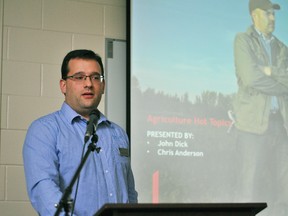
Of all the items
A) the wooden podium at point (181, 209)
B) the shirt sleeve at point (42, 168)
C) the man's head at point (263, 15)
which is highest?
Result: the man's head at point (263, 15)

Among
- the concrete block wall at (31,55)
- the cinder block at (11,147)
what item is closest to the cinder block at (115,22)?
the concrete block wall at (31,55)

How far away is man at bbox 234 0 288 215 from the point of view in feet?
14.6

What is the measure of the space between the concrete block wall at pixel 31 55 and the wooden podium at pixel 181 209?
5.99 feet

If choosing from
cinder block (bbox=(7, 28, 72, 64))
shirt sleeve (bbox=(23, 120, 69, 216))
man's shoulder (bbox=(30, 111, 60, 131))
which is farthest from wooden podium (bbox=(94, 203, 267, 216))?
cinder block (bbox=(7, 28, 72, 64))

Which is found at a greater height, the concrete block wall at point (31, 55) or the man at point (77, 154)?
the concrete block wall at point (31, 55)

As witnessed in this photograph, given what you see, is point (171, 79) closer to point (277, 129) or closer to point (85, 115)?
point (277, 129)

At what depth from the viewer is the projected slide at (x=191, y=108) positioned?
4.16 metres

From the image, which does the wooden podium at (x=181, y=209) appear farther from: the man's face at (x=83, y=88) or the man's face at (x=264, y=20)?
the man's face at (x=264, y=20)

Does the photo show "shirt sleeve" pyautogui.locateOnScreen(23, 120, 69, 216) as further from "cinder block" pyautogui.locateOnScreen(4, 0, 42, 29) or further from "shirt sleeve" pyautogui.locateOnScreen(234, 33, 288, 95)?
"shirt sleeve" pyautogui.locateOnScreen(234, 33, 288, 95)

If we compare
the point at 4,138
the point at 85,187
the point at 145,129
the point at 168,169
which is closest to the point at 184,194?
the point at 168,169

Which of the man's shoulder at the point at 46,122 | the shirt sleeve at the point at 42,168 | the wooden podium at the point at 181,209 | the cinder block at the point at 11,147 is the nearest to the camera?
the wooden podium at the point at 181,209

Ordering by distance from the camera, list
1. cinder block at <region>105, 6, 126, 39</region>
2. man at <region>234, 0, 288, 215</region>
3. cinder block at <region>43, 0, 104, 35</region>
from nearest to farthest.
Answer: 1. cinder block at <region>43, 0, 104, 35</region>
2. cinder block at <region>105, 6, 126, 39</region>
3. man at <region>234, 0, 288, 215</region>

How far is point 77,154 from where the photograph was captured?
9.01ft

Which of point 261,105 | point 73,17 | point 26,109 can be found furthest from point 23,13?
point 261,105
